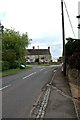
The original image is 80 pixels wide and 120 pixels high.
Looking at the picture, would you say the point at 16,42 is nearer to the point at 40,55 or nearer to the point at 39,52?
the point at 40,55

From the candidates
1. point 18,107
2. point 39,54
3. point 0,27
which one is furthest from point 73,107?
point 39,54

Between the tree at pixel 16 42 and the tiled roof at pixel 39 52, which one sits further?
the tiled roof at pixel 39 52

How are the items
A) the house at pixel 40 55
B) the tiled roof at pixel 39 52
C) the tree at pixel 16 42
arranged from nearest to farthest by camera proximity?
the tree at pixel 16 42 → the house at pixel 40 55 → the tiled roof at pixel 39 52

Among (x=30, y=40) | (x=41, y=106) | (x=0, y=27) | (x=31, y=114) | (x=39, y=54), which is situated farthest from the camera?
(x=39, y=54)

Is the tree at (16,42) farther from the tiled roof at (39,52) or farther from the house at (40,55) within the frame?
the tiled roof at (39,52)

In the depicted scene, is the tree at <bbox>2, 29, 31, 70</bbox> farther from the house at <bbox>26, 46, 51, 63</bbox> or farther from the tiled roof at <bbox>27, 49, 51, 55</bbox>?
the tiled roof at <bbox>27, 49, 51, 55</bbox>

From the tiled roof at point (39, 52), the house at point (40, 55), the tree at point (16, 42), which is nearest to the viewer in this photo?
the tree at point (16, 42)

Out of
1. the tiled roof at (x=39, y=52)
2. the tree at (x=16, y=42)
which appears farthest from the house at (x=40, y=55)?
the tree at (x=16, y=42)

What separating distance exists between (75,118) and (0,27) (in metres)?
68.1

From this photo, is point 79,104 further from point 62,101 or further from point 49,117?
point 49,117

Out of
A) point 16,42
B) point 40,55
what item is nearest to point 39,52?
point 40,55

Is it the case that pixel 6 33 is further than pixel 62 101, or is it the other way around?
pixel 6 33

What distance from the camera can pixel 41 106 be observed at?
15.6m

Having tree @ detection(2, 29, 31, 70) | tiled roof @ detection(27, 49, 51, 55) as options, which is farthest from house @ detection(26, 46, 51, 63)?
tree @ detection(2, 29, 31, 70)
